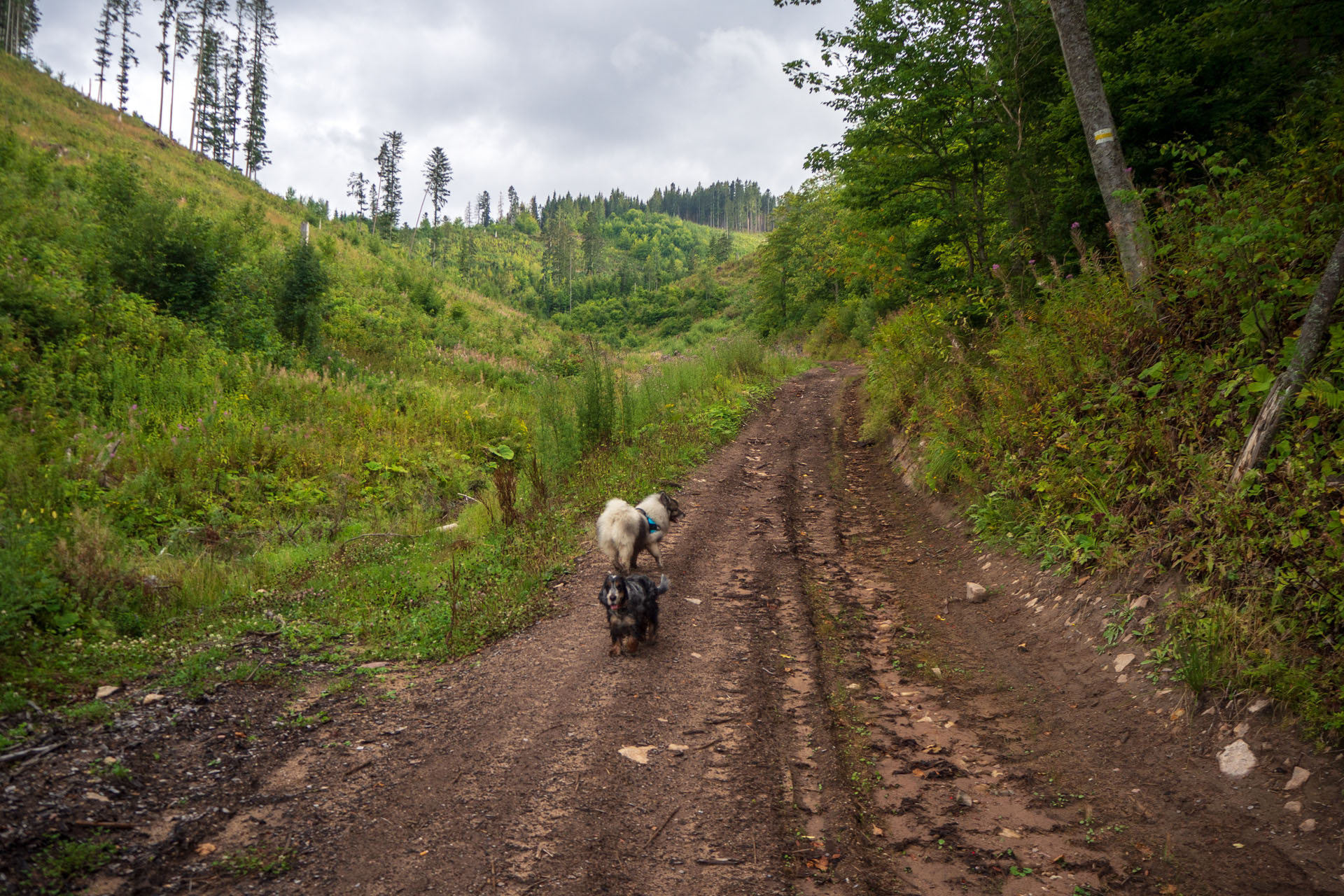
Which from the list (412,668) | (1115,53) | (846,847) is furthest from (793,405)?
(846,847)

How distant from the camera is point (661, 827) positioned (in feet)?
10.9

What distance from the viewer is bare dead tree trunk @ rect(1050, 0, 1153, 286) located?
270 inches

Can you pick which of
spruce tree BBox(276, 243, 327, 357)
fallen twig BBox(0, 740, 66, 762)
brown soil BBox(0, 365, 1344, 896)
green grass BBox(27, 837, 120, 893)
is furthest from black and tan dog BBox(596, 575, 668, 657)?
spruce tree BBox(276, 243, 327, 357)

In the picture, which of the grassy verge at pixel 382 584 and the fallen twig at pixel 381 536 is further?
the fallen twig at pixel 381 536

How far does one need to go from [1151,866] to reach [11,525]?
8.46 meters

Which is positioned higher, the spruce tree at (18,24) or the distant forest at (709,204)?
the distant forest at (709,204)

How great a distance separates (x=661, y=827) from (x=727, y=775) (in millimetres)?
579

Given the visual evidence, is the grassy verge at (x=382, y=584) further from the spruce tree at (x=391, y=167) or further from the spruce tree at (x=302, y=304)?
the spruce tree at (x=391, y=167)

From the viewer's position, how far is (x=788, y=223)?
39625 mm

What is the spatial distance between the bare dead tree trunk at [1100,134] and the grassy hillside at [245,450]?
270 inches

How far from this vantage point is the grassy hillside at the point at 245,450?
5633mm

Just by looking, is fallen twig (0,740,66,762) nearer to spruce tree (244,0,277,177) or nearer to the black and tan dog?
the black and tan dog

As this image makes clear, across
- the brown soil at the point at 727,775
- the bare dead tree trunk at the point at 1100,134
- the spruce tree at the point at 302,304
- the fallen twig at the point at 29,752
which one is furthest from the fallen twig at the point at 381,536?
the bare dead tree trunk at the point at 1100,134

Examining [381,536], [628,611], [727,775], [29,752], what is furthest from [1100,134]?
[29,752]
